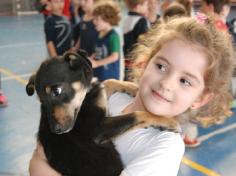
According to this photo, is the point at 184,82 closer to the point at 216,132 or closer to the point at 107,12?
the point at 107,12

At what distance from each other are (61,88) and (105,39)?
2166mm

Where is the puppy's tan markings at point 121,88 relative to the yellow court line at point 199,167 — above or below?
above

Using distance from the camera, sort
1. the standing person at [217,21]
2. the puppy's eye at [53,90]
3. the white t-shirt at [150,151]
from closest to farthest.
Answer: the white t-shirt at [150,151] < the puppy's eye at [53,90] < the standing person at [217,21]

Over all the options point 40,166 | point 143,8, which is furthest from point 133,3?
point 40,166

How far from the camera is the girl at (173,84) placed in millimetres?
1157

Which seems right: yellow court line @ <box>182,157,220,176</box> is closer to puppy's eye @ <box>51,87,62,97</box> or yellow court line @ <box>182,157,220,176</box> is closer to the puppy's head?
the puppy's head

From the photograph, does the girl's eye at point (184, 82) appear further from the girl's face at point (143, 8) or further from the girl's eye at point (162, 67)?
the girl's face at point (143, 8)

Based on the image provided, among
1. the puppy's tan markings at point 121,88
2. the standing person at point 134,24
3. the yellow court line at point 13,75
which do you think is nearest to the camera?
the puppy's tan markings at point 121,88

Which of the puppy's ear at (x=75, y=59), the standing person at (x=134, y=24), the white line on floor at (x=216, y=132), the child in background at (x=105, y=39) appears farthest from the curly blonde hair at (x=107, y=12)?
the puppy's ear at (x=75, y=59)

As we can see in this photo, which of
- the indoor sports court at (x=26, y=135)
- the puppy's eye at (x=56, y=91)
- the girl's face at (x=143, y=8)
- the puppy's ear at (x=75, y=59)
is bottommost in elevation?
the indoor sports court at (x=26, y=135)

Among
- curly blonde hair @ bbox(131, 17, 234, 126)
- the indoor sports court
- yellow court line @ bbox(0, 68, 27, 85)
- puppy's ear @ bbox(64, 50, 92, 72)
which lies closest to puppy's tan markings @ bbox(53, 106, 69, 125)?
puppy's ear @ bbox(64, 50, 92, 72)

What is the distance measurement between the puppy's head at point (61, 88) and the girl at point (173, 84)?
22 centimetres

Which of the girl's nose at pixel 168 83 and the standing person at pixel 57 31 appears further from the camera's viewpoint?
the standing person at pixel 57 31

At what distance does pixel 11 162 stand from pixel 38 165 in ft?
5.33
